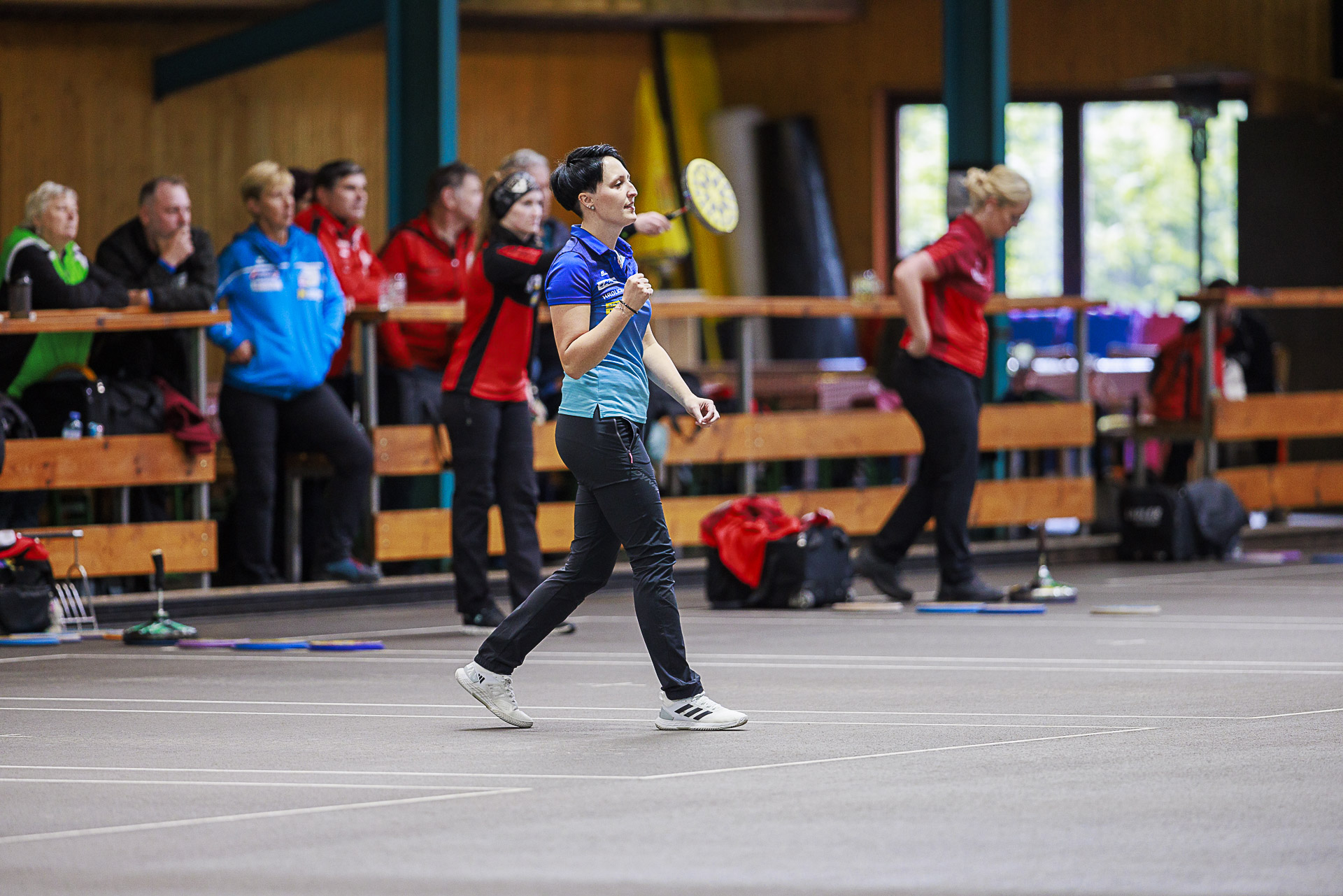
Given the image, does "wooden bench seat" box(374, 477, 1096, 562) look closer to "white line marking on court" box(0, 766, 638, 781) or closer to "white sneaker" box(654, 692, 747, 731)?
"white sneaker" box(654, 692, 747, 731)

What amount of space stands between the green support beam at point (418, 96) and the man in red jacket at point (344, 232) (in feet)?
2.42

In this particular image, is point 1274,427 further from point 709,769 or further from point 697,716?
point 709,769

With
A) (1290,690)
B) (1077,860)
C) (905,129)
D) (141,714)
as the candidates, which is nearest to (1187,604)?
(1290,690)

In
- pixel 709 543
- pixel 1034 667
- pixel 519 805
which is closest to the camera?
pixel 519 805

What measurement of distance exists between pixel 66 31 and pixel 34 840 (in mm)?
13330

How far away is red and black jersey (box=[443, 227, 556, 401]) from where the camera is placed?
857 cm

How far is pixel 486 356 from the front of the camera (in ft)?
28.6

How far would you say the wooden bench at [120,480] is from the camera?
9.39 meters

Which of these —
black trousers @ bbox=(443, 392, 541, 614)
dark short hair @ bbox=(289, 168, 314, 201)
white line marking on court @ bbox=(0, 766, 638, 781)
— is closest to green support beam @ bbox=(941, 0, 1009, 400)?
dark short hair @ bbox=(289, 168, 314, 201)

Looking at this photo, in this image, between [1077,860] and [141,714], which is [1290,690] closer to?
[1077,860]

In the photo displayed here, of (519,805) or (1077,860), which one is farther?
(519,805)

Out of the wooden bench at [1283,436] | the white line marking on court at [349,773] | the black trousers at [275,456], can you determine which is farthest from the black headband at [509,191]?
the wooden bench at [1283,436]

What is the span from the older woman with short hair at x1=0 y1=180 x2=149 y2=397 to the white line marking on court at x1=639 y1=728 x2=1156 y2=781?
5.19m

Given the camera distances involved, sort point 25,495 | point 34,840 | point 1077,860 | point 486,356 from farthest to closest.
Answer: point 25,495
point 486,356
point 34,840
point 1077,860
